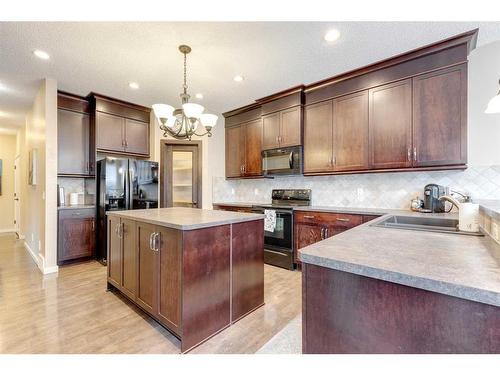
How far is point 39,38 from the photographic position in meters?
2.34

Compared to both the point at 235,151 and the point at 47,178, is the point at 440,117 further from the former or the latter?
the point at 47,178

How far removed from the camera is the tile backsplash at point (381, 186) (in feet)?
8.19

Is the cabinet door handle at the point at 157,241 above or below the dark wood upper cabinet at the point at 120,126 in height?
below

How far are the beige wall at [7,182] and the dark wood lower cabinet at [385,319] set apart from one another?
27.4ft

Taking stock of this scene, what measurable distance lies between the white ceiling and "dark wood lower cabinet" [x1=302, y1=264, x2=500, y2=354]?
88.1 inches

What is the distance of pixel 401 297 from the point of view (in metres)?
0.73

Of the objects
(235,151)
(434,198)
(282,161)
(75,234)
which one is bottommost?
(75,234)

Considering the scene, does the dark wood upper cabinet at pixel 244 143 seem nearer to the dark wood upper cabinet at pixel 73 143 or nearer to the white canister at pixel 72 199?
the dark wood upper cabinet at pixel 73 143

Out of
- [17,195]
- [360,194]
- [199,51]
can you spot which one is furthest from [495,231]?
[17,195]

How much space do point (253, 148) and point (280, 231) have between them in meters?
1.61

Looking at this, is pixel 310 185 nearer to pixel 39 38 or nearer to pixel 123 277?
pixel 123 277

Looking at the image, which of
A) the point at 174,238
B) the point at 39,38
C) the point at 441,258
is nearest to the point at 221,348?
the point at 174,238

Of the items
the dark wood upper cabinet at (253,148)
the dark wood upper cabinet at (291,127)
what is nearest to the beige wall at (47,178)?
the dark wood upper cabinet at (253,148)

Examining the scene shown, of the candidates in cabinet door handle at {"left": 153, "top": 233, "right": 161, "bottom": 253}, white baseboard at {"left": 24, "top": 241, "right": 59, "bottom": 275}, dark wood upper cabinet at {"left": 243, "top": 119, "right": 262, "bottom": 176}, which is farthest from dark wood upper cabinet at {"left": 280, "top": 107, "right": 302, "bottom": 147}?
white baseboard at {"left": 24, "top": 241, "right": 59, "bottom": 275}
